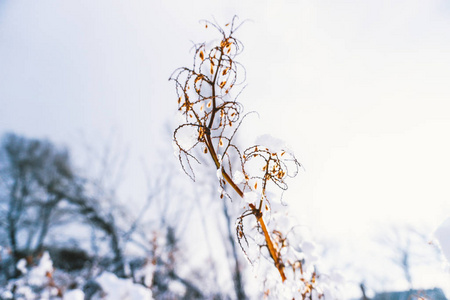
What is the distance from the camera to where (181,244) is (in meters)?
9.20

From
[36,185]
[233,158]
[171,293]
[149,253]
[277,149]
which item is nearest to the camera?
[277,149]

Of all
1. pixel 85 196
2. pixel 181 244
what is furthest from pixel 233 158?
pixel 85 196

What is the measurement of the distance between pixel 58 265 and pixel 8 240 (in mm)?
2228

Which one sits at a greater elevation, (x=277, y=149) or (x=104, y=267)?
(x=104, y=267)

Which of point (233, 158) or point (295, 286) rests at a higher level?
point (233, 158)

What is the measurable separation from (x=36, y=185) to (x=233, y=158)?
9295 millimetres

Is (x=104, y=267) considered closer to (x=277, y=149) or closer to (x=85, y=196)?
(x=85, y=196)

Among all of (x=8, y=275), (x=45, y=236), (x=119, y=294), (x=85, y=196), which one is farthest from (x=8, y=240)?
(x=119, y=294)

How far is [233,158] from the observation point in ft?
23.8

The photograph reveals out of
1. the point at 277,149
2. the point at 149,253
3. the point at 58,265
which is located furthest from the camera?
the point at 58,265

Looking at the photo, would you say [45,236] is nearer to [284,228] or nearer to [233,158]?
[233,158]

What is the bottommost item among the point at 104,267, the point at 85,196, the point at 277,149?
the point at 277,149

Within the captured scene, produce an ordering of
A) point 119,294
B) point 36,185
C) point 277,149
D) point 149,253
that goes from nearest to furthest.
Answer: point 277,149 < point 119,294 < point 149,253 < point 36,185

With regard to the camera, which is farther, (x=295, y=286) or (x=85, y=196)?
(x=85, y=196)
